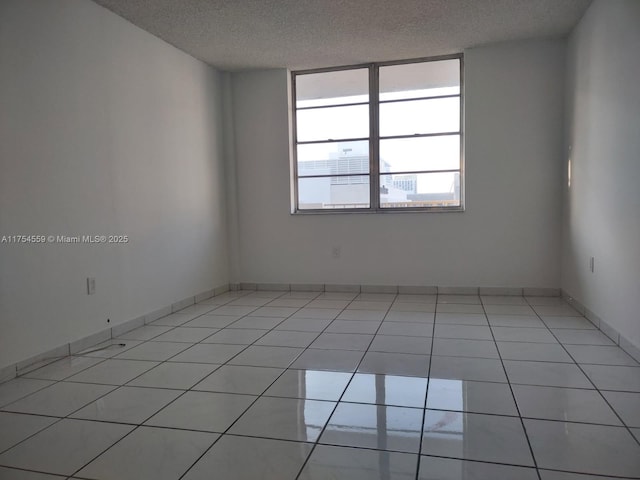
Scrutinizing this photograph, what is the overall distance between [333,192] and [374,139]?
72cm

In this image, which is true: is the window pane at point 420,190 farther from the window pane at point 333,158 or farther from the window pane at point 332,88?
the window pane at point 332,88

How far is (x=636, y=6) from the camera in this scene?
2.62 metres

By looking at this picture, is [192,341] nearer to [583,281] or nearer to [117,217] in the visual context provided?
[117,217]

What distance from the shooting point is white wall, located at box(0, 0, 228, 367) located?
2633 mm

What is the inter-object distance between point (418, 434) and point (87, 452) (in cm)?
127

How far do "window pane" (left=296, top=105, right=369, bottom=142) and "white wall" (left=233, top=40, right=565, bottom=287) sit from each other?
230mm

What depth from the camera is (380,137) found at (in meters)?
4.91

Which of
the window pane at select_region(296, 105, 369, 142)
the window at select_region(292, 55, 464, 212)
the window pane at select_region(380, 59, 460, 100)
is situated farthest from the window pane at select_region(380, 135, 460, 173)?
the window pane at select_region(380, 59, 460, 100)

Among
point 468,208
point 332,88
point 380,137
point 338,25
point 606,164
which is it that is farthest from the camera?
point 332,88

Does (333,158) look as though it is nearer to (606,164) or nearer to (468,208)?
(468,208)

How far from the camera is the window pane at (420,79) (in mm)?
4695

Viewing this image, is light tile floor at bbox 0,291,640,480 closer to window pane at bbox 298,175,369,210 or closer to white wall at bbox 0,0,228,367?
white wall at bbox 0,0,228,367

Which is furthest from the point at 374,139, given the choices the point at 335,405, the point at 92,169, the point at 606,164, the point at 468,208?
the point at 335,405

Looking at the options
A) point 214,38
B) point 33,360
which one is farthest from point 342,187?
point 33,360
